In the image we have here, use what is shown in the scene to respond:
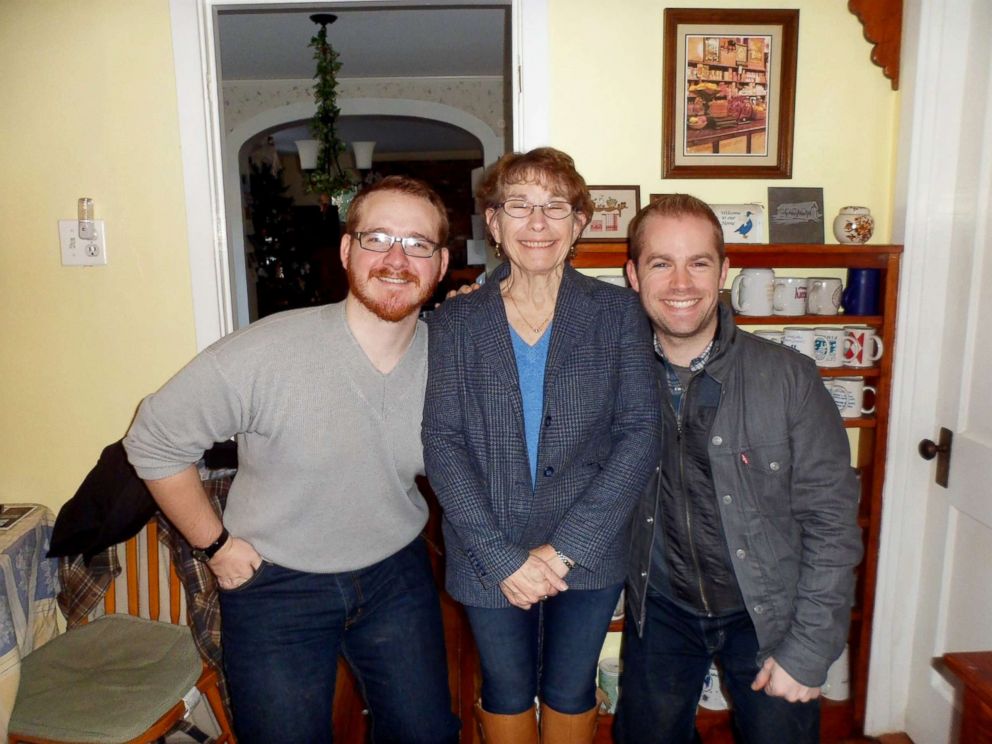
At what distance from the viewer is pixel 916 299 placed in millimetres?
1839

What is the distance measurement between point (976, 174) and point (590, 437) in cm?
122

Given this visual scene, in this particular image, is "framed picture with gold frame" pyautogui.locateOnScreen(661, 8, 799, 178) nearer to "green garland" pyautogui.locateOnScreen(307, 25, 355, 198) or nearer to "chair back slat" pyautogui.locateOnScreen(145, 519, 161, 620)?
"chair back slat" pyautogui.locateOnScreen(145, 519, 161, 620)

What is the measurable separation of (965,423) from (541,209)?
125 cm

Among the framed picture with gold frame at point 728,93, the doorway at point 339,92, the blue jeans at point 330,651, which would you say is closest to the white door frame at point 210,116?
the framed picture with gold frame at point 728,93

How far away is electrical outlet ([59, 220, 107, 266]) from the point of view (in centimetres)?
195

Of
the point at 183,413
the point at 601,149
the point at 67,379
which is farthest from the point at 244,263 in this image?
the point at 183,413

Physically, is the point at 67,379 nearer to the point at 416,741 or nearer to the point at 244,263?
the point at 416,741

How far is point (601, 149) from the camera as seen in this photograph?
1.96m

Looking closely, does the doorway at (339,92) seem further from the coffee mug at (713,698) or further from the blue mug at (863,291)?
the coffee mug at (713,698)

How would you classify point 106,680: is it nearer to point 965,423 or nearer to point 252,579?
point 252,579

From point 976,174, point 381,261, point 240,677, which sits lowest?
point 240,677

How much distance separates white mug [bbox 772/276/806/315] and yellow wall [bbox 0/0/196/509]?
164cm

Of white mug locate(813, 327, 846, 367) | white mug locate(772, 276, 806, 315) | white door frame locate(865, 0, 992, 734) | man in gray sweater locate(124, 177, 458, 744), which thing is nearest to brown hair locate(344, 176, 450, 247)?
man in gray sweater locate(124, 177, 458, 744)

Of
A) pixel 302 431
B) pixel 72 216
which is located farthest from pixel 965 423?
pixel 72 216
